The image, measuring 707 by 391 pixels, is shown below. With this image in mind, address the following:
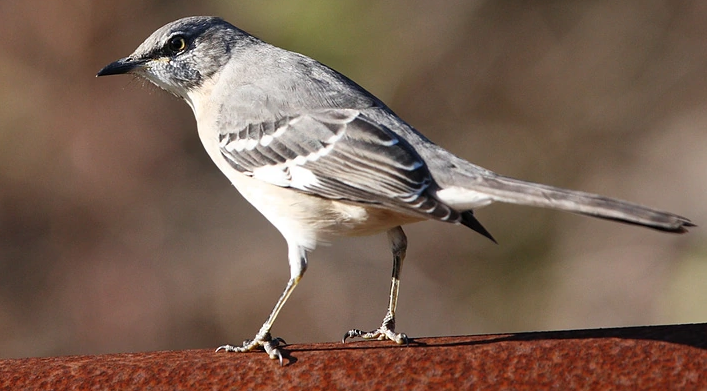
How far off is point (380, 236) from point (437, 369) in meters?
4.45

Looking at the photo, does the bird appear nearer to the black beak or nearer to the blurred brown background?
the black beak

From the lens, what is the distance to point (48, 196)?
677 centimetres

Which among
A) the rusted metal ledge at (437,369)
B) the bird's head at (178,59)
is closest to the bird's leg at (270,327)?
the rusted metal ledge at (437,369)

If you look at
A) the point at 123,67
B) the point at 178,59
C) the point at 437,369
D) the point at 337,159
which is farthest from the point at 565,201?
the point at 123,67

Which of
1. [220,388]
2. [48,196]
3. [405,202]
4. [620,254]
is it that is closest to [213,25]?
[405,202]

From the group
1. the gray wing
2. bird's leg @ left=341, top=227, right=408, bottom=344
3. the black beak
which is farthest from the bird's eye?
bird's leg @ left=341, top=227, right=408, bottom=344

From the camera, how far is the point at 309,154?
3.62 meters

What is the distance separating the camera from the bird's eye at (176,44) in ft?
14.1

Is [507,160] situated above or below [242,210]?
above

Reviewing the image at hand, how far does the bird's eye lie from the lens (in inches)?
169

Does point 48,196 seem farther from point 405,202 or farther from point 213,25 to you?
point 405,202

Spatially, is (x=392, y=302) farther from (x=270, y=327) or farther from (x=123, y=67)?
(x=123, y=67)

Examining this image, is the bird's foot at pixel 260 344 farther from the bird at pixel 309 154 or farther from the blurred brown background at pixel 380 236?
the blurred brown background at pixel 380 236

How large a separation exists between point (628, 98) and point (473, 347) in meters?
5.12
